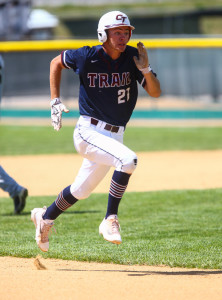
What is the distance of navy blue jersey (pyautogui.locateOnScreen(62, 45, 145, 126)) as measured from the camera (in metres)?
4.92

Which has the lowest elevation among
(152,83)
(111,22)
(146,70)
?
(152,83)

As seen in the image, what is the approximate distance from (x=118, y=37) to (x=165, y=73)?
696 inches

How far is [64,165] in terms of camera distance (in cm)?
1152

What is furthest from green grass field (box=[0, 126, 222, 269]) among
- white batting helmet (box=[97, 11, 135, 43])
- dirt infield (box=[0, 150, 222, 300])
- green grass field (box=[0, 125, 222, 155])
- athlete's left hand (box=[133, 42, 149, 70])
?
green grass field (box=[0, 125, 222, 155])

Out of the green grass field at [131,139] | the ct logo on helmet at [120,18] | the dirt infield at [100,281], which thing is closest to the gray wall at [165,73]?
the green grass field at [131,139]

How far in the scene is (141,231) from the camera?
6312 millimetres

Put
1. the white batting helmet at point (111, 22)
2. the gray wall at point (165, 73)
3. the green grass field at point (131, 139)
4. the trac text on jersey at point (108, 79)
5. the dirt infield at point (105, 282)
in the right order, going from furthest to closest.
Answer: the gray wall at point (165, 73)
the green grass field at point (131, 139)
the trac text on jersey at point (108, 79)
the white batting helmet at point (111, 22)
the dirt infield at point (105, 282)

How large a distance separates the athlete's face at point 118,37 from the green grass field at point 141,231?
5.70 feet

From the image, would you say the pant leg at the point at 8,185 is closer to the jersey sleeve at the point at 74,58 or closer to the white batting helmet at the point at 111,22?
the jersey sleeve at the point at 74,58

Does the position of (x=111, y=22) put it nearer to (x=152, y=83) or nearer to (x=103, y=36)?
(x=103, y=36)

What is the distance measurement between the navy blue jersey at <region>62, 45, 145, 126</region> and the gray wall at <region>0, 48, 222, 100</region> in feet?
53.7

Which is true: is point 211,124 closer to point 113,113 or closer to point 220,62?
point 220,62

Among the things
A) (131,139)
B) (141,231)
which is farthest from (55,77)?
(131,139)

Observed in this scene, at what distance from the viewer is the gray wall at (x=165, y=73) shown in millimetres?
21984
